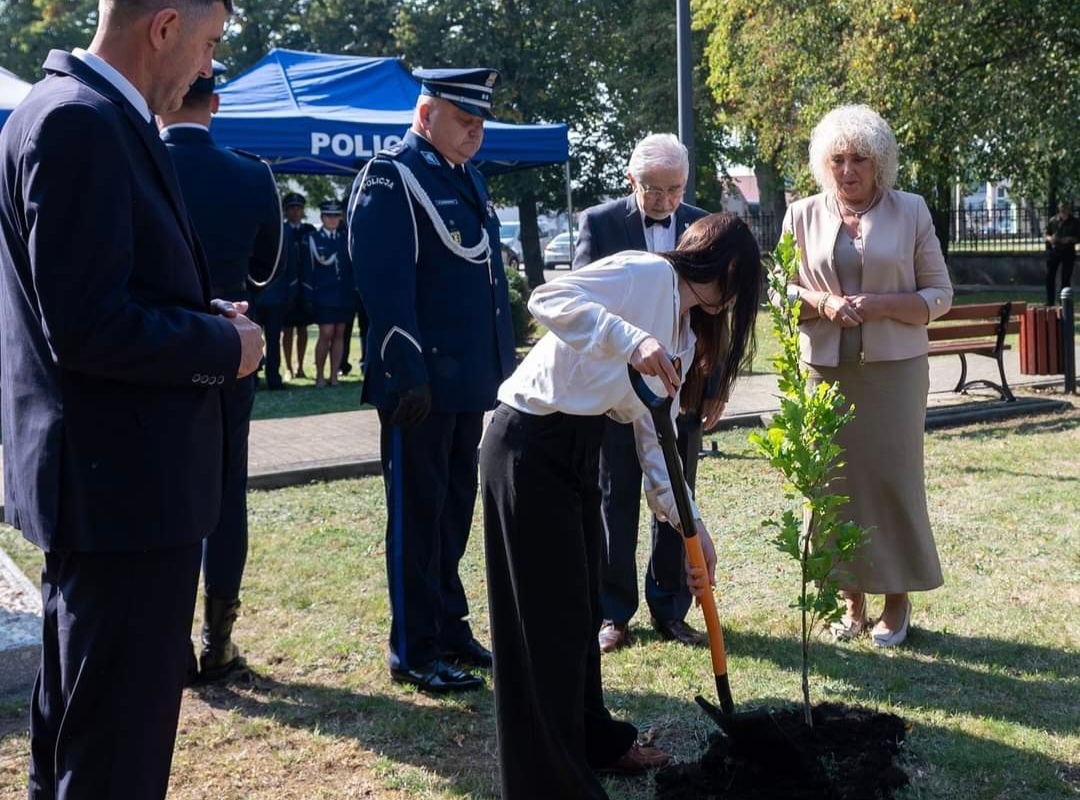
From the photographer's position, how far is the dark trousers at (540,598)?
3182 millimetres

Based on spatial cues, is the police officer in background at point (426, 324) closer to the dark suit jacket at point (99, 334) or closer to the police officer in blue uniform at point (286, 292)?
the dark suit jacket at point (99, 334)

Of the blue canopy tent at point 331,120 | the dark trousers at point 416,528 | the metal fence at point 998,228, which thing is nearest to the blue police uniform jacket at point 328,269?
the blue canopy tent at point 331,120

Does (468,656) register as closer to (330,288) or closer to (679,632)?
(679,632)

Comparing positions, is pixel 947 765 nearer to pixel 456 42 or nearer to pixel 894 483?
pixel 894 483

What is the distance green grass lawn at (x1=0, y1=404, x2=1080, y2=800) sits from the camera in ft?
12.5

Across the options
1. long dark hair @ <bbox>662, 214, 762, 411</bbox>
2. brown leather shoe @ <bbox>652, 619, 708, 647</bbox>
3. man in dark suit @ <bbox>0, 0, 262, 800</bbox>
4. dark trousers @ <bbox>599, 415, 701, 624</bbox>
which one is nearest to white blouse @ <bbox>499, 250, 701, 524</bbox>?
long dark hair @ <bbox>662, 214, 762, 411</bbox>

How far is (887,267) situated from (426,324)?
1861 mm

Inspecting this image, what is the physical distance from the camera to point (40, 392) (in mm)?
2359

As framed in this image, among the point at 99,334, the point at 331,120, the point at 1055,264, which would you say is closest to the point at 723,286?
the point at 99,334

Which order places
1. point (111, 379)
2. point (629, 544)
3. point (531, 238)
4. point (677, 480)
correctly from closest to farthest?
point (111, 379) → point (677, 480) → point (629, 544) → point (531, 238)

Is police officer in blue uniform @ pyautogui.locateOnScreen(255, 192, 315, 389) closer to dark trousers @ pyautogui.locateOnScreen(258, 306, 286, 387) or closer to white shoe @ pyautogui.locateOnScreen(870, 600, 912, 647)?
dark trousers @ pyautogui.locateOnScreen(258, 306, 286, 387)

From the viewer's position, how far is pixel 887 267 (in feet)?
16.1

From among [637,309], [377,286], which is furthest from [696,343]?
[377,286]

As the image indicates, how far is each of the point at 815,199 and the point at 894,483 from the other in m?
1.22
